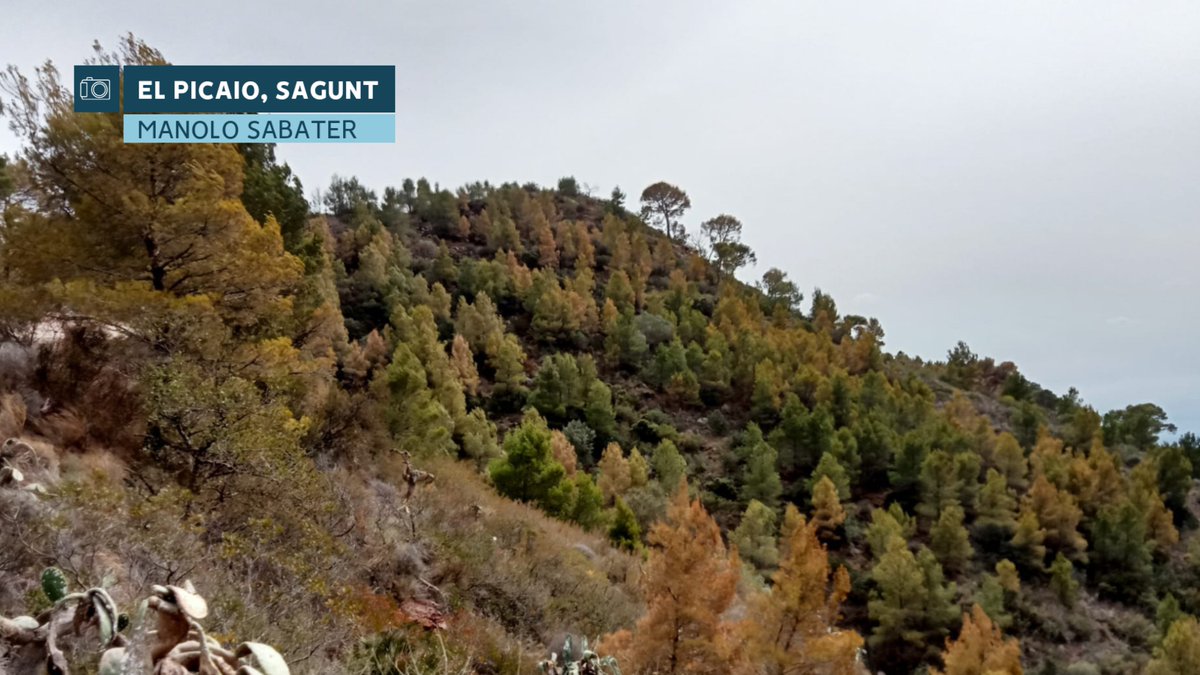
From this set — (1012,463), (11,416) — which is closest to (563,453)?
(11,416)

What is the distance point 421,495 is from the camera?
10.7 metres

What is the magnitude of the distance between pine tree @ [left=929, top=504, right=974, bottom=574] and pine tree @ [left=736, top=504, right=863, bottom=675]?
23883 mm

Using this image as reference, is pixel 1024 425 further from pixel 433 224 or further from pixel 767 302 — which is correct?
pixel 433 224

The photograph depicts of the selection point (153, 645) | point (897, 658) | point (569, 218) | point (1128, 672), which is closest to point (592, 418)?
point (897, 658)

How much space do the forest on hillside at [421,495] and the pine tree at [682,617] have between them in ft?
0.14

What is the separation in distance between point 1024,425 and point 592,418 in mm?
31646

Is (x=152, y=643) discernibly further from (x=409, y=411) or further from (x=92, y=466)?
(x=409, y=411)

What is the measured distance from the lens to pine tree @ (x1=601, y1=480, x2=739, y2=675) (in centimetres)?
912

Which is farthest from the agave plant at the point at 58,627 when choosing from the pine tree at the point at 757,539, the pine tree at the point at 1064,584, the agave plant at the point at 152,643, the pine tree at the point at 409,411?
the pine tree at the point at 1064,584

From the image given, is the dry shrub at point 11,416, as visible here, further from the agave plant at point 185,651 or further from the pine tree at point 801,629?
the pine tree at point 801,629

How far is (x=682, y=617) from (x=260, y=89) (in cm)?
987

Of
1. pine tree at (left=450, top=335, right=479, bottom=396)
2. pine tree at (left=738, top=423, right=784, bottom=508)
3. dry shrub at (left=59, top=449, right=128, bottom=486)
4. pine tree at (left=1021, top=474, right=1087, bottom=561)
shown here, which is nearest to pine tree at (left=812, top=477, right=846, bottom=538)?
pine tree at (left=738, top=423, right=784, bottom=508)

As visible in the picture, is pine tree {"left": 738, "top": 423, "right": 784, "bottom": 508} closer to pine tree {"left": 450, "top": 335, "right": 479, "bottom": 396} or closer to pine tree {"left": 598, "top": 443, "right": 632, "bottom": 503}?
pine tree {"left": 598, "top": 443, "right": 632, "bottom": 503}

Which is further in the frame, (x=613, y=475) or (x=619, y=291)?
(x=619, y=291)
